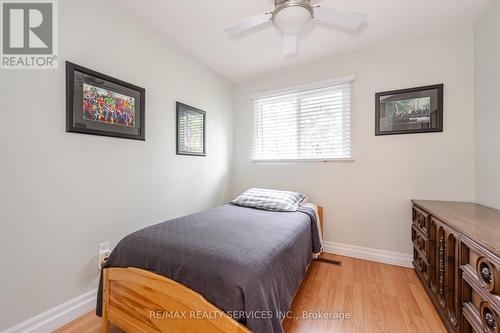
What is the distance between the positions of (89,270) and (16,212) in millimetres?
630

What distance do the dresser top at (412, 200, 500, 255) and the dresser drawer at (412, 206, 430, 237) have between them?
0.06 m

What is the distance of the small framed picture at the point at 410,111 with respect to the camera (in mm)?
2000

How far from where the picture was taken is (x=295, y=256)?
1.45 metres

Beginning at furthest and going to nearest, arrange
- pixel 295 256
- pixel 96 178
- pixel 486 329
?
pixel 96 178 → pixel 295 256 → pixel 486 329

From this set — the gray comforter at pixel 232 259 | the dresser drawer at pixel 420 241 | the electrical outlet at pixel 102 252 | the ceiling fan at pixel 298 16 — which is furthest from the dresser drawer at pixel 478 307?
the electrical outlet at pixel 102 252

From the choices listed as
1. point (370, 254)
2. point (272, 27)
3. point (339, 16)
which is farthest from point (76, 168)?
point (370, 254)

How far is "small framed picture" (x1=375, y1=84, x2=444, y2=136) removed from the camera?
200 cm

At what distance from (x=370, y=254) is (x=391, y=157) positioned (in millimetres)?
1079

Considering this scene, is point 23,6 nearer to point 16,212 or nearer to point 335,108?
point 16,212

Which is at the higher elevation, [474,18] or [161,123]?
[474,18]

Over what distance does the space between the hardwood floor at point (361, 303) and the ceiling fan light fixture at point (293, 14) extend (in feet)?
6.66

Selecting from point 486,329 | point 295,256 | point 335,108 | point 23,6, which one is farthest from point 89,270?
point 335,108

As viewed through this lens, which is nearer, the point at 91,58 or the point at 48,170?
the point at 48,170

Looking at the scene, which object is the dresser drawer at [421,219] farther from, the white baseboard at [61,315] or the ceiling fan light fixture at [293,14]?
the ceiling fan light fixture at [293,14]
